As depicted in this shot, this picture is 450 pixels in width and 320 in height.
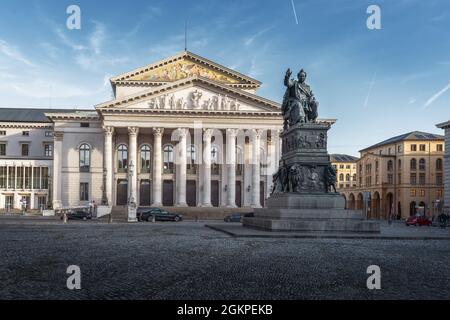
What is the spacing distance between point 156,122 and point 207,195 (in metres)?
11.1

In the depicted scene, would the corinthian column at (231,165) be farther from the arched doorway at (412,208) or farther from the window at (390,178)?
the window at (390,178)

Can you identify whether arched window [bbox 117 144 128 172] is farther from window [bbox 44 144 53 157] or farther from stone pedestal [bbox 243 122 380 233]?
stone pedestal [bbox 243 122 380 233]

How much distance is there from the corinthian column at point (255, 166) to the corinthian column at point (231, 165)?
96.0 inches

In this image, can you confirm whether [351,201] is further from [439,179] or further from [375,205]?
[439,179]

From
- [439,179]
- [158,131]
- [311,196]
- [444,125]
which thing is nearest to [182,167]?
[158,131]

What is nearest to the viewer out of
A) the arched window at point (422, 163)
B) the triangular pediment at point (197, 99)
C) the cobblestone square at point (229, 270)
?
the cobblestone square at point (229, 270)

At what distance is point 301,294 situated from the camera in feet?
32.0

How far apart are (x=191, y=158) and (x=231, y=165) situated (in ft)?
21.9

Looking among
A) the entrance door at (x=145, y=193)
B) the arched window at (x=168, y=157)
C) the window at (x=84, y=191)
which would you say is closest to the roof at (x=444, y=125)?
the arched window at (x=168, y=157)

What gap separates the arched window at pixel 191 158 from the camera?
7088 centimetres

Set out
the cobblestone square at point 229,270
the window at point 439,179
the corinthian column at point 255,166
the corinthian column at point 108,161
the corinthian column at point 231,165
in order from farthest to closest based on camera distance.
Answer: the window at point 439,179 → the corinthian column at point 255,166 → the corinthian column at point 231,165 → the corinthian column at point 108,161 → the cobblestone square at point 229,270

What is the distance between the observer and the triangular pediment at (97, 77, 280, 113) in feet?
217
